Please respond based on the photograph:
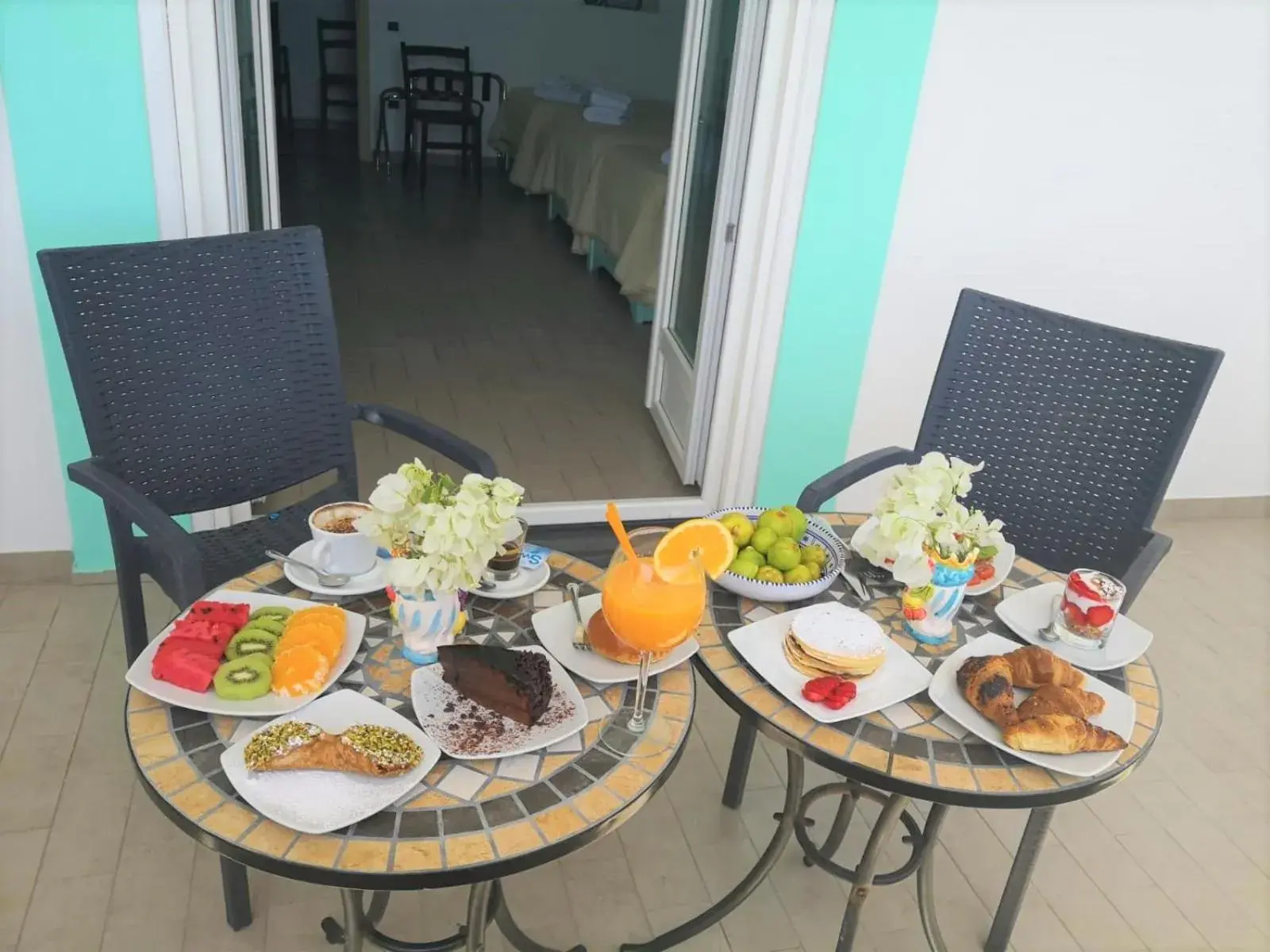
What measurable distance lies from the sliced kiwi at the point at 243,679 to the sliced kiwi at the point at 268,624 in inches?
2.4

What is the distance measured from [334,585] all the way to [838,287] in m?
1.71

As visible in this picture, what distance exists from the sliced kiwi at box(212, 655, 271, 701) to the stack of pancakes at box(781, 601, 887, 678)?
668 millimetres

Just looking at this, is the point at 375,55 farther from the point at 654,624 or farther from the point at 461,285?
the point at 654,624

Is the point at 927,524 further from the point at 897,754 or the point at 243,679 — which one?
the point at 243,679

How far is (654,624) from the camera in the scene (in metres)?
1.25

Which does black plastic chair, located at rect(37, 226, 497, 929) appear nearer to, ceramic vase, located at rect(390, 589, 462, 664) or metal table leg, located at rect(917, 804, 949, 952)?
ceramic vase, located at rect(390, 589, 462, 664)

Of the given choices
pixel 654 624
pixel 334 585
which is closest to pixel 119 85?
pixel 334 585

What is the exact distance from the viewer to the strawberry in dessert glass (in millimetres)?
1448

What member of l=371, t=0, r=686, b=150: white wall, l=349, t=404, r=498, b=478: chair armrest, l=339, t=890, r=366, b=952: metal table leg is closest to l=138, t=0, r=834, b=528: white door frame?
l=349, t=404, r=498, b=478: chair armrest

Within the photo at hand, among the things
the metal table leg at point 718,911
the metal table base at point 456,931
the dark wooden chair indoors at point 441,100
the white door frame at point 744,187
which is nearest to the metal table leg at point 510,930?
the metal table base at point 456,931

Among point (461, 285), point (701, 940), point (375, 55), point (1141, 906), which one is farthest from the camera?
point (375, 55)

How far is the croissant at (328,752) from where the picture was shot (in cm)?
110

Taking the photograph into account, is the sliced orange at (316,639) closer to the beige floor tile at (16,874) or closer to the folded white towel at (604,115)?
the beige floor tile at (16,874)

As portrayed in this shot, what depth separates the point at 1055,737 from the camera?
125cm
